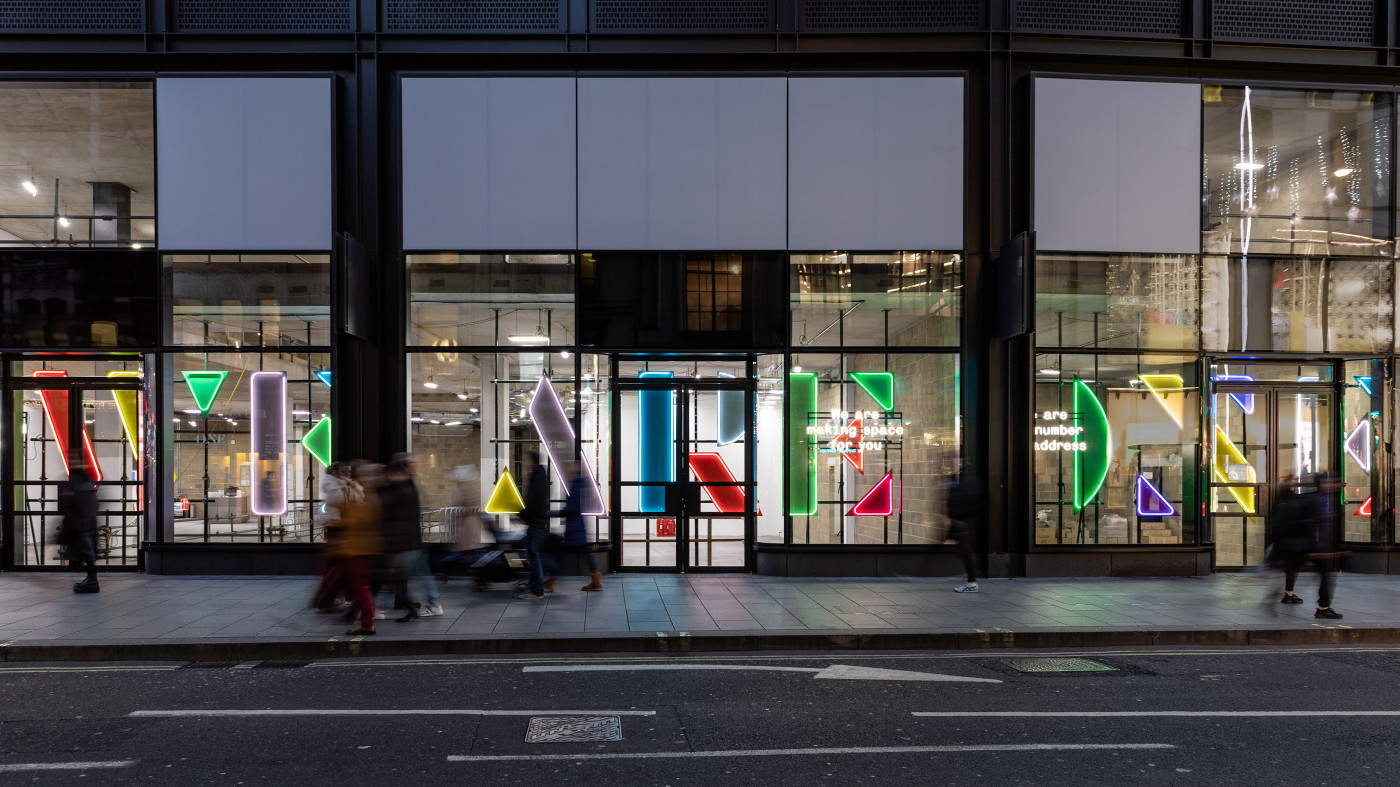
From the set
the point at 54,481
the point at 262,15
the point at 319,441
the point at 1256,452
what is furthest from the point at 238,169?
the point at 1256,452

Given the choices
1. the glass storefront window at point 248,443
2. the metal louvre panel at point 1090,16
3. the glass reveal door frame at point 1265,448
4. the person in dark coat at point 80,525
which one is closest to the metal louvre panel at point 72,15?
the glass storefront window at point 248,443

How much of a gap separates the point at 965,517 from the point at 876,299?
3.40m

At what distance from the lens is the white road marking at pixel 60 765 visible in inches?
192

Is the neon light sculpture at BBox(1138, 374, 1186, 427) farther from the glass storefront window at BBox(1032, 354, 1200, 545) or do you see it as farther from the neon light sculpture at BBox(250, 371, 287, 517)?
the neon light sculpture at BBox(250, 371, 287, 517)

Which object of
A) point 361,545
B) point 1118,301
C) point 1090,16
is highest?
point 1090,16

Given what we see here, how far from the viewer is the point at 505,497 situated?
468 inches

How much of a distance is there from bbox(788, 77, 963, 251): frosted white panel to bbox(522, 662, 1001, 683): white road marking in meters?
6.46

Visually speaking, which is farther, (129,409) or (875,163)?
(129,409)

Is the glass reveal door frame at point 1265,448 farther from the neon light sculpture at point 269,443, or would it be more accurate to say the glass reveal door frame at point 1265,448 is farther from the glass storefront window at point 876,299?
the neon light sculpture at point 269,443

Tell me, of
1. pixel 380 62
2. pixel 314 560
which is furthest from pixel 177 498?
pixel 380 62

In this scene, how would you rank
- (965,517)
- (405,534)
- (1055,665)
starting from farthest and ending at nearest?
(965,517)
(405,534)
(1055,665)

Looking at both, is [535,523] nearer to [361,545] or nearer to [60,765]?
[361,545]

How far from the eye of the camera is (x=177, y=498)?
38.4 feet

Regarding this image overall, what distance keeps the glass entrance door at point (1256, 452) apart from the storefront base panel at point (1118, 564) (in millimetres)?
942
